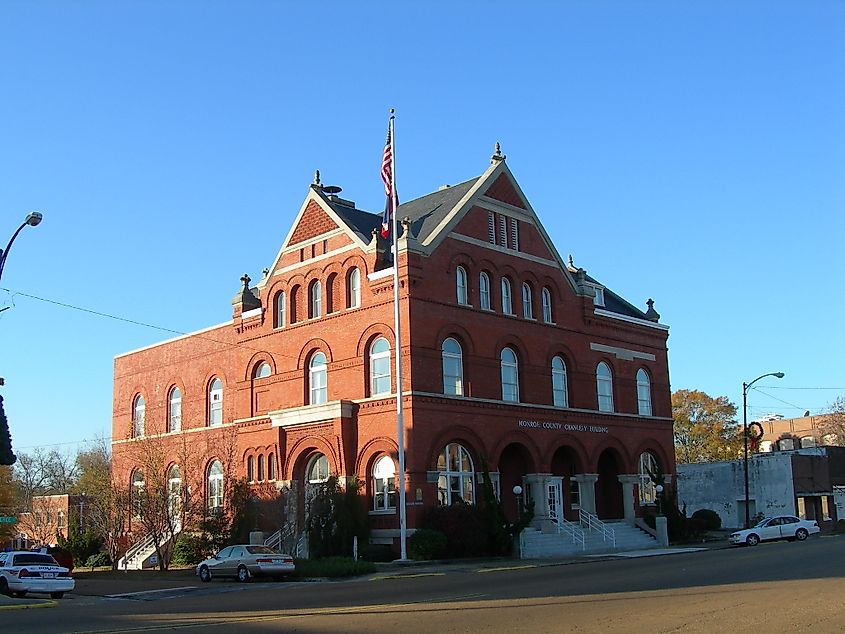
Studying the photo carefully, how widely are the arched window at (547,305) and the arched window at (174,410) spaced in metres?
20.4

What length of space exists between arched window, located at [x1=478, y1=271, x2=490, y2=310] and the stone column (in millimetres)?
7685

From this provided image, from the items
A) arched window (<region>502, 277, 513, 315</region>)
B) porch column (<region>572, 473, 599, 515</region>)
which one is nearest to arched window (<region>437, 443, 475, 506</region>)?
arched window (<region>502, 277, 513, 315</region>)

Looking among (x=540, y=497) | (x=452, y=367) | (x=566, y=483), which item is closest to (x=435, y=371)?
(x=452, y=367)

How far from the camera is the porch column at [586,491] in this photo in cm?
4425

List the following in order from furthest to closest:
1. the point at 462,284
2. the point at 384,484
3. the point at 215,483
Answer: the point at 215,483
the point at 462,284
the point at 384,484

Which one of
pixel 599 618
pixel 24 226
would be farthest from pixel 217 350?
pixel 599 618

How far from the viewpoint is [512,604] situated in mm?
17812

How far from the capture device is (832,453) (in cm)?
6444

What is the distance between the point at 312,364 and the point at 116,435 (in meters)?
19.1

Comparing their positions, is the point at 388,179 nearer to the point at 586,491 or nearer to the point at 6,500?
the point at 586,491

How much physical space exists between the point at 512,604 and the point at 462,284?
2387cm

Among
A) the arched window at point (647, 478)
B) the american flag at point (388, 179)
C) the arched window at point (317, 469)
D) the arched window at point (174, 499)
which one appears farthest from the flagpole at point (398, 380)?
the arched window at point (647, 478)

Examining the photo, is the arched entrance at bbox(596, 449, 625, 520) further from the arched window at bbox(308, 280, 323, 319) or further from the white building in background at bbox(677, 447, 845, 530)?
the arched window at bbox(308, 280, 323, 319)

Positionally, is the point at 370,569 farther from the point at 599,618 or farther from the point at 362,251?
the point at 599,618
